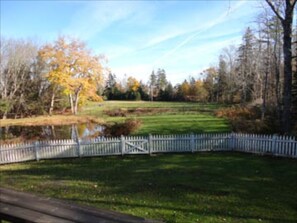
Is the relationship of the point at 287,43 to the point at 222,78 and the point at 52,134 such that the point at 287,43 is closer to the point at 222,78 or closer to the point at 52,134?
the point at 52,134

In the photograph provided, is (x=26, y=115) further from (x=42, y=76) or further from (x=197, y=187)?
(x=197, y=187)

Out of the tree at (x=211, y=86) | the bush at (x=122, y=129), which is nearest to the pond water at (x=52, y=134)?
the bush at (x=122, y=129)

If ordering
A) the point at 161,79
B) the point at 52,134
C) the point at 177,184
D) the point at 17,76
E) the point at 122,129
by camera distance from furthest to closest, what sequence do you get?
the point at 161,79 → the point at 17,76 → the point at 52,134 → the point at 122,129 → the point at 177,184

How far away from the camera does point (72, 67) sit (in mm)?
41375

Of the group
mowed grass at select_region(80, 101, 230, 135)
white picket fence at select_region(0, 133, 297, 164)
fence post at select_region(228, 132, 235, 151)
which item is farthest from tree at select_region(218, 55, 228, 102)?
white picket fence at select_region(0, 133, 297, 164)

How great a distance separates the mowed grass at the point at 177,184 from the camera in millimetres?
6562

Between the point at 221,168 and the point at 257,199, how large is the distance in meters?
3.53

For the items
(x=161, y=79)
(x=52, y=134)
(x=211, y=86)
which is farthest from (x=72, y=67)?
(x=161, y=79)

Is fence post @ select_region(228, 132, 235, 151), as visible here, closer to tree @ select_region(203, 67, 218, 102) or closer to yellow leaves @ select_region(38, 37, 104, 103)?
yellow leaves @ select_region(38, 37, 104, 103)

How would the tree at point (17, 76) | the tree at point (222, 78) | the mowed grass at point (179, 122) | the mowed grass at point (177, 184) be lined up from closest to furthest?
the mowed grass at point (177, 184) → the mowed grass at point (179, 122) → the tree at point (17, 76) → the tree at point (222, 78)

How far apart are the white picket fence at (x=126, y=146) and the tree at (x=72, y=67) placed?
26.8m

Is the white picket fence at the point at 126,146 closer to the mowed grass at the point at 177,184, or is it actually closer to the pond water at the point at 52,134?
the mowed grass at the point at 177,184

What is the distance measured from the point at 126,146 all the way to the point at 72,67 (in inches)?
1178

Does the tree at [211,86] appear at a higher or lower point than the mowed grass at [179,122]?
higher
